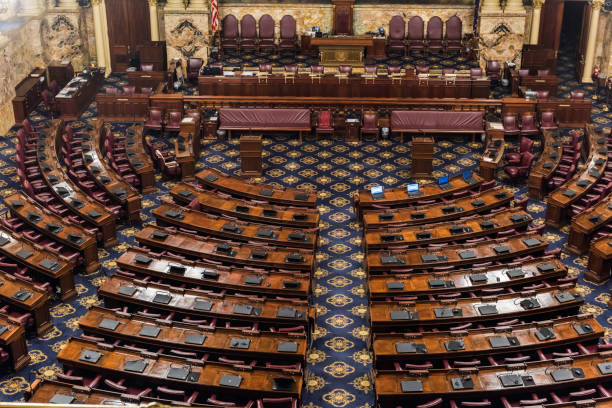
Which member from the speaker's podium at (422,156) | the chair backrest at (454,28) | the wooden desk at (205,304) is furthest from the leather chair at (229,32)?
the wooden desk at (205,304)

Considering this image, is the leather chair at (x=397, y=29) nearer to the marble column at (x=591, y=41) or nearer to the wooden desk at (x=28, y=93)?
the marble column at (x=591, y=41)

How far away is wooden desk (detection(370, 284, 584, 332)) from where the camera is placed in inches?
476

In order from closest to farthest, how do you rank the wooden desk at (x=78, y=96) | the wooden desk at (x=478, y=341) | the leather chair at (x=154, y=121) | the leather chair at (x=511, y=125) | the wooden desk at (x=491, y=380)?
1. the wooden desk at (x=491, y=380)
2. the wooden desk at (x=478, y=341)
3. the leather chair at (x=511, y=125)
4. the leather chair at (x=154, y=121)
5. the wooden desk at (x=78, y=96)

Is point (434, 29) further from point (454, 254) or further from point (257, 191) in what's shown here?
point (454, 254)

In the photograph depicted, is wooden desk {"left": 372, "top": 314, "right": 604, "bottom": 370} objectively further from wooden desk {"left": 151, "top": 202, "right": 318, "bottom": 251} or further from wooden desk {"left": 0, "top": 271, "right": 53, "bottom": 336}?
wooden desk {"left": 0, "top": 271, "right": 53, "bottom": 336}

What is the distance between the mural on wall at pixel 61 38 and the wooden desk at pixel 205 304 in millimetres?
13350

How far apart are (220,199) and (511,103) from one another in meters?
8.47

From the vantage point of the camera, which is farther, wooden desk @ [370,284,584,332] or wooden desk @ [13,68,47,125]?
wooden desk @ [13,68,47,125]

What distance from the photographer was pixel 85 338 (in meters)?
11.4

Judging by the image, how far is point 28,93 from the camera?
70.5ft

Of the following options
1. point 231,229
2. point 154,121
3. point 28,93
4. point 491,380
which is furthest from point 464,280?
point 28,93

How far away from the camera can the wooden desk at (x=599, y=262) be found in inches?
556

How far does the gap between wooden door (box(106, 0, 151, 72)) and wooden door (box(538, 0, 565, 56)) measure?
469 inches

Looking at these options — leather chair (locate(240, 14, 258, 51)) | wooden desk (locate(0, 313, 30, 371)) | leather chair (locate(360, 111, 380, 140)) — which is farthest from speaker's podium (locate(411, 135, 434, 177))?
wooden desk (locate(0, 313, 30, 371))
